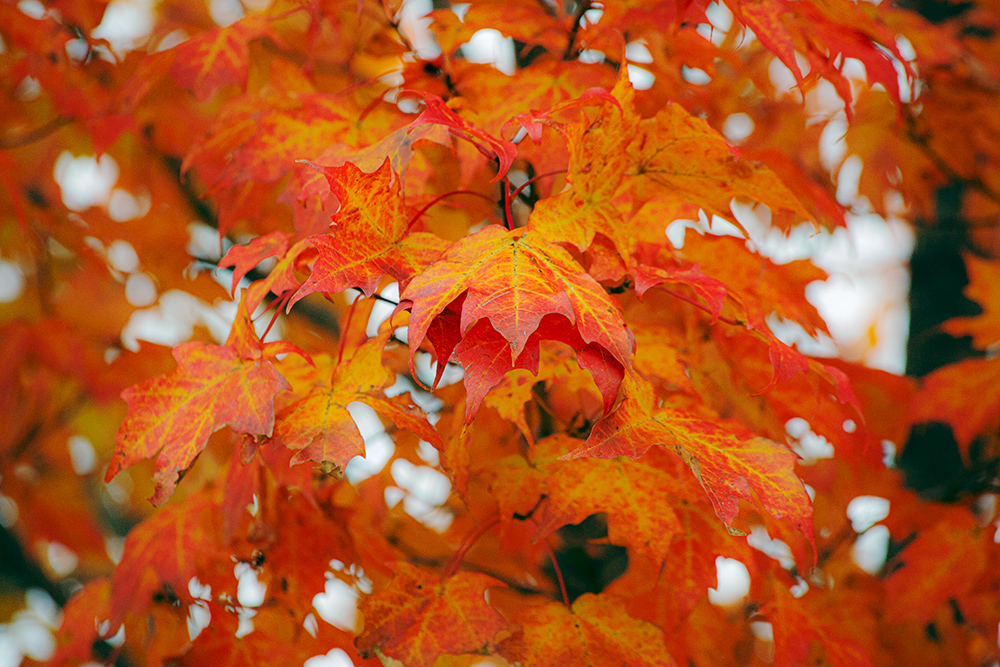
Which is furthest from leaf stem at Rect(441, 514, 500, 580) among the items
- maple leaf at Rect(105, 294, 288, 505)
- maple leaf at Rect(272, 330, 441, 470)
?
maple leaf at Rect(105, 294, 288, 505)

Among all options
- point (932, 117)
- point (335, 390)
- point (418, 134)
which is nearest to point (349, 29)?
point (418, 134)

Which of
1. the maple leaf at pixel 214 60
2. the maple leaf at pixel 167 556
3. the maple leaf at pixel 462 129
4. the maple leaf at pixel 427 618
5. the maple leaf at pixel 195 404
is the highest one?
the maple leaf at pixel 462 129

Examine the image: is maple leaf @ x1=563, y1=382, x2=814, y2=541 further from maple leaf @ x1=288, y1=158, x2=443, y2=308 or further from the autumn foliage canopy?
maple leaf @ x1=288, y1=158, x2=443, y2=308

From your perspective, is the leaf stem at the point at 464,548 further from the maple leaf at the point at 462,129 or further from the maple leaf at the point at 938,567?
the maple leaf at the point at 938,567

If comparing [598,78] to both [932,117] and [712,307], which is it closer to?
[712,307]

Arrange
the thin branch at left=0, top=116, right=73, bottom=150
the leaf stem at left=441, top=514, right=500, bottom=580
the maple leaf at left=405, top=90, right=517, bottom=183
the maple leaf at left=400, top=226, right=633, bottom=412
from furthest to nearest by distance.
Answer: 1. the thin branch at left=0, top=116, right=73, bottom=150
2. the leaf stem at left=441, top=514, right=500, bottom=580
3. the maple leaf at left=405, top=90, right=517, bottom=183
4. the maple leaf at left=400, top=226, right=633, bottom=412

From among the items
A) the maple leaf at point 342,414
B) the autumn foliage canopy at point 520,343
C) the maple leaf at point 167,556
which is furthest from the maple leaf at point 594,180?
the maple leaf at point 167,556
